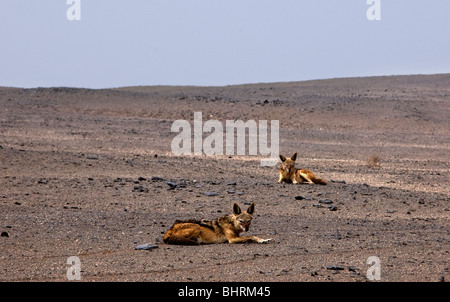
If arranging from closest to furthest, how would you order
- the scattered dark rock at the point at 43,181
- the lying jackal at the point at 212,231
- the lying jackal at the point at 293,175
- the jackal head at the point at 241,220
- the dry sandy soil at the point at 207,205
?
the dry sandy soil at the point at 207,205 → the lying jackal at the point at 212,231 → the jackal head at the point at 241,220 → the scattered dark rock at the point at 43,181 → the lying jackal at the point at 293,175

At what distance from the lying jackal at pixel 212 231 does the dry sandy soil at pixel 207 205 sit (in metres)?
0.16

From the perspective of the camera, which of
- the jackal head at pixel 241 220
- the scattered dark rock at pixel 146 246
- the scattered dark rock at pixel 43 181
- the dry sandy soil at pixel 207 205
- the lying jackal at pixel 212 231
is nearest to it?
the dry sandy soil at pixel 207 205

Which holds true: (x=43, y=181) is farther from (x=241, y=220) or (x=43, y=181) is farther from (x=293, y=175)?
(x=241, y=220)

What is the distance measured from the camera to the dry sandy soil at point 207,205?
9.81 metres

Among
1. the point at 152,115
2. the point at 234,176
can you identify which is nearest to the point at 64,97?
the point at 152,115

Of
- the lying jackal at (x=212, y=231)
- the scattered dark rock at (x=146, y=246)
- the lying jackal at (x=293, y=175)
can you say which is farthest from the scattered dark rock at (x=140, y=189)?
the scattered dark rock at (x=146, y=246)

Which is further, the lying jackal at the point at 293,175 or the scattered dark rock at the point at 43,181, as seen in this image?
the lying jackal at the point at 293,175

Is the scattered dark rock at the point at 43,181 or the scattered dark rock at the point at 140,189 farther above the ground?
the scattered dark rock at the point at 43,181

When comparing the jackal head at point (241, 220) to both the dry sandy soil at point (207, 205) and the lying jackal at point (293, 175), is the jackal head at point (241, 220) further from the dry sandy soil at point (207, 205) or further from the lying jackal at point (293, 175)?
the lying jackal at point (293, 175)

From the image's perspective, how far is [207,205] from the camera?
14547mm

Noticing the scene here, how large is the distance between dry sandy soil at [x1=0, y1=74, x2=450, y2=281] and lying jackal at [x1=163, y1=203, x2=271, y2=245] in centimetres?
16

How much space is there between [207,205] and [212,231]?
338 cm

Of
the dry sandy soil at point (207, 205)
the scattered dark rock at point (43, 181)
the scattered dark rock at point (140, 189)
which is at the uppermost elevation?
the scattered dark rock at point (43, 181)
